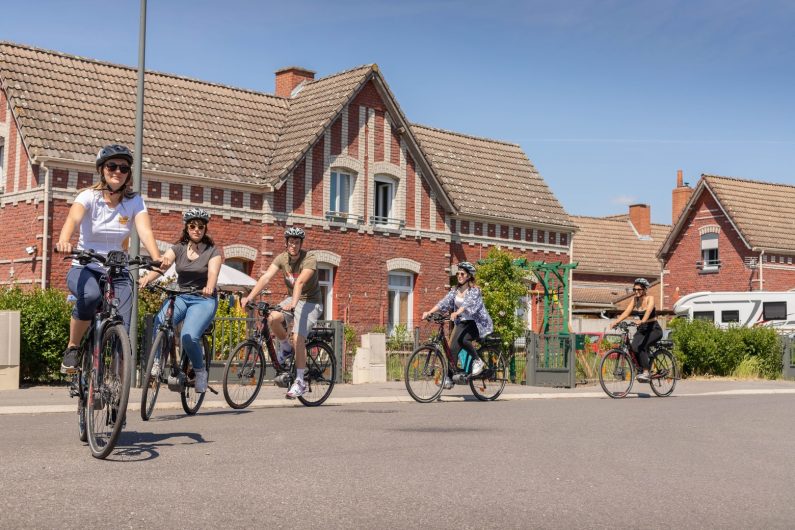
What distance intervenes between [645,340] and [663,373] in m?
0.63

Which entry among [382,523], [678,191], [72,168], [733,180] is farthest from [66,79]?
[678,191]

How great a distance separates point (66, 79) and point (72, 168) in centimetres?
320

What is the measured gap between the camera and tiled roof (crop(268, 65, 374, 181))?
28.6 m

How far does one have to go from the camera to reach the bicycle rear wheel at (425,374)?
1412cm

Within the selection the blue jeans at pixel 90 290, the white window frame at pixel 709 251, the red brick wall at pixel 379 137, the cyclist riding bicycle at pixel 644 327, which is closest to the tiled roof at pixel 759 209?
the white window frame at pixel 709 251

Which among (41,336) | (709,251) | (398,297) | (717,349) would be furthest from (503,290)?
(709,251)

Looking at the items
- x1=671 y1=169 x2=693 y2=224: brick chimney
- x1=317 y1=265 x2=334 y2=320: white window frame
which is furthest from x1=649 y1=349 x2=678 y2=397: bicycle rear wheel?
x1=671 y1=169 x2=693 y2=224: brick chimney

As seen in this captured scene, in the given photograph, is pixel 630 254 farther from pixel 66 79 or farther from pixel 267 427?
pixel 267 427

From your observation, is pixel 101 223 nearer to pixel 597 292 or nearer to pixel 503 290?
pixel 503 290

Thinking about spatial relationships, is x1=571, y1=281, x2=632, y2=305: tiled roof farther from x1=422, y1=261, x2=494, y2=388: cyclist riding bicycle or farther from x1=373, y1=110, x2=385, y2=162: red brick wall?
x1=422, y1=261, x2=494, y2=388: cyclist riding bicycle

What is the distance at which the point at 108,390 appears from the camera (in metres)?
7.49

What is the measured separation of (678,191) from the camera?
55.9m

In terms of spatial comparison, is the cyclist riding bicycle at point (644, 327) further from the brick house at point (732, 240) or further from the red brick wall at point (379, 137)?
the brick house at point (732, 240)

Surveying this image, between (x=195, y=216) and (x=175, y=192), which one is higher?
(x=175, y=192)
